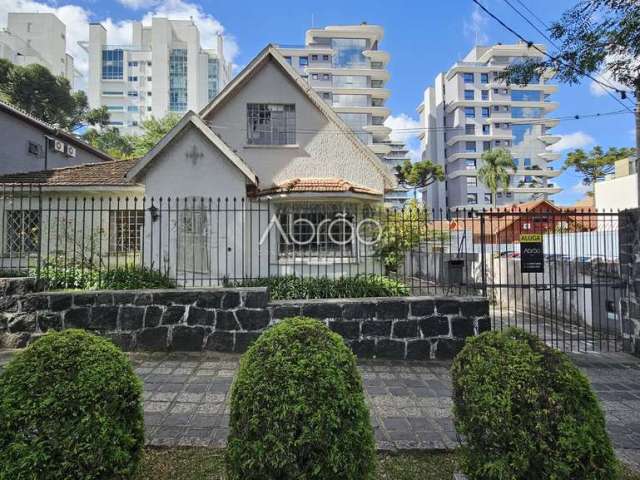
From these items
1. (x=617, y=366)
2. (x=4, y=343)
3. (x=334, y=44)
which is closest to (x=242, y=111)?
(x=4, y=343)

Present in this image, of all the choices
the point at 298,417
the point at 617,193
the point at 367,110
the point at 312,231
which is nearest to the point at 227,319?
the point at 298,417

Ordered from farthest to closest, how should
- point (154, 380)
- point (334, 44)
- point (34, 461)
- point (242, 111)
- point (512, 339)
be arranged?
1. point (334, 44)
2. point (242, 111)
3. point (154, 380)
4. point (512, 339)
5. point (34, 461)

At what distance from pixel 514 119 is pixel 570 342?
76.8 metres

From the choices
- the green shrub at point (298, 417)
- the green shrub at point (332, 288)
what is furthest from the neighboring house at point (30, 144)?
the green shrub at point (298, 417)

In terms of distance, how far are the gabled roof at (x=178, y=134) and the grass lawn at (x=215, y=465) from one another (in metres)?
8.58

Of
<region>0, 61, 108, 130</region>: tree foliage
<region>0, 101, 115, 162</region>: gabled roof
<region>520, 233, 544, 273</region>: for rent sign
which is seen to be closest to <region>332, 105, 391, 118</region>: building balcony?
<region>0, 61, 108, 130</region>: tree foliage

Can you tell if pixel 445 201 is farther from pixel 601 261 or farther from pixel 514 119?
pixel 601 261

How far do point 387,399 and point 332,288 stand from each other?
2932mm

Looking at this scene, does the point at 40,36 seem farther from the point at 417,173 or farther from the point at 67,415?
the point at 67,415

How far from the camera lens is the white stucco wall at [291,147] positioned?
1284cm

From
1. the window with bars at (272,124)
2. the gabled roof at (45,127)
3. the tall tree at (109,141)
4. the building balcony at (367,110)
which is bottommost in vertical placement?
the window with bars at (272,124)

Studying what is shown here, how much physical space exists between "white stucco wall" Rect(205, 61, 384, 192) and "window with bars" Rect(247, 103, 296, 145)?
0.20 m

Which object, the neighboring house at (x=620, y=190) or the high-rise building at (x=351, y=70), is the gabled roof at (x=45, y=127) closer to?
the neighboring house at (x=620, y=190)

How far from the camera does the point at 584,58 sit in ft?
18.9
